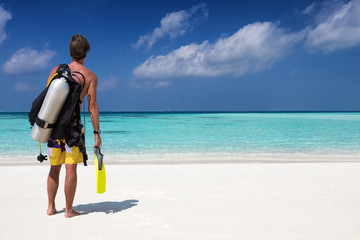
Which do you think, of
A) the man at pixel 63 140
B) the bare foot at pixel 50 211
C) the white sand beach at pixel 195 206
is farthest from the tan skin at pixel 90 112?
the white sand beach at pixel 195 206

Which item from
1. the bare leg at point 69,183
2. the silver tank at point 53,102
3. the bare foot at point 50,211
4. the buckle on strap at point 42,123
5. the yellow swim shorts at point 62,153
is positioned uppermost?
the silver tank at point 53,102

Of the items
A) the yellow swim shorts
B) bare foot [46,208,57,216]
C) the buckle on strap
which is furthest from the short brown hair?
bare foot [46,208,57,216]

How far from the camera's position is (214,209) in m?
3.43

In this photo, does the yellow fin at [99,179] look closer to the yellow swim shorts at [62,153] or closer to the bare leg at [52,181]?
the yellow swim shorts at [62,153]

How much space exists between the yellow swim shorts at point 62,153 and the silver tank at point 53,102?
21cm

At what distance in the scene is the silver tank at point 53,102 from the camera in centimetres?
271

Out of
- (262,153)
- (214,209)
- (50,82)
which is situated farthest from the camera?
(262,153)

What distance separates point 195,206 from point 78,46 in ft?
7.38

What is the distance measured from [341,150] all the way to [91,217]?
37.1 ft

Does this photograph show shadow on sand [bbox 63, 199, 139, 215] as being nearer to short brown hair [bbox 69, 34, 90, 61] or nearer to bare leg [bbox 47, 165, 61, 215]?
bare leg [bbox 47, 165, 61, 215]

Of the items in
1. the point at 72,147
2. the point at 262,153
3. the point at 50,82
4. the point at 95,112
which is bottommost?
the point at 262,153

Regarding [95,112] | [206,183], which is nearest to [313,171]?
[206,183]

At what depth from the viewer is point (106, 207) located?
11.7 ft

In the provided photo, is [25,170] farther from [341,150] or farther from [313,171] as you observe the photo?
[341,150]
